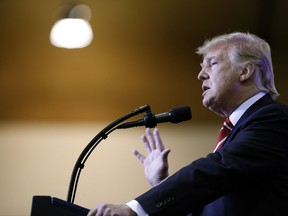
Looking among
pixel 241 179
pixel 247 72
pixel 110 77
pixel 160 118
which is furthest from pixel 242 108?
pixel 110 77

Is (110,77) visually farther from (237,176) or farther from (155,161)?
(237,176)

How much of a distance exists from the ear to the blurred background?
4.82 feet

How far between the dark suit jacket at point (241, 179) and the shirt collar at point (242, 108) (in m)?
0.14

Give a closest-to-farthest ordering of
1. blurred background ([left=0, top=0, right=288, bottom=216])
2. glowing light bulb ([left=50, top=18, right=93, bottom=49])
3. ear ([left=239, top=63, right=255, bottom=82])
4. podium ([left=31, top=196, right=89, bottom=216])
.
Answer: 1. podium ([left=31, top=196, right=89, bottom=216])
2. ear ([left=239, top=63, right=255, bottom=82])
3. glowing light bulb ([left=50, top=18, right=93, bottom=49])
4. blurred background ([left=0, top=0, right=288, bottom=216])

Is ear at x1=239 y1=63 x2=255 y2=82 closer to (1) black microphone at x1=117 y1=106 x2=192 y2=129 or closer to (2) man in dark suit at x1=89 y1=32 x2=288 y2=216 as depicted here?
(2) man in dark suit at x1=89 y1=32 x2=288 y2=216

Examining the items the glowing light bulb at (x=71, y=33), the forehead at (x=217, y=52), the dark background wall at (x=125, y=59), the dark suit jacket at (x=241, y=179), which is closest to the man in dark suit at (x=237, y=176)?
the dark suit jacket at (x=241, y=179)

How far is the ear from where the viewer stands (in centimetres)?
178

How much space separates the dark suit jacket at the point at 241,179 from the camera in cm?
130

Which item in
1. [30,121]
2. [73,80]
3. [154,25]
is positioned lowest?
[30,121]

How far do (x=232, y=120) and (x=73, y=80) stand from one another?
182 centimetres

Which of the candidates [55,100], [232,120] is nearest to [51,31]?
[55,100]

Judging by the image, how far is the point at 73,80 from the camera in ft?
10.9

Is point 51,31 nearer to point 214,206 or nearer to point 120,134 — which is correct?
point 120,134

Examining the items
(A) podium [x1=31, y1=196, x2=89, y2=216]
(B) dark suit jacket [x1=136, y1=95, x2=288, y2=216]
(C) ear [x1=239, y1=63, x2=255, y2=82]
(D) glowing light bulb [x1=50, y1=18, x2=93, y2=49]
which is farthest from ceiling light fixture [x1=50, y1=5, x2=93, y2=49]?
(A) podium [x1=31, y1=196, x2=89, y2=216]
